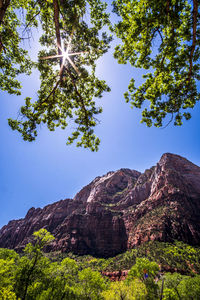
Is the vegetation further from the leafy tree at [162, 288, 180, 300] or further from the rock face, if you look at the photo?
the rock face

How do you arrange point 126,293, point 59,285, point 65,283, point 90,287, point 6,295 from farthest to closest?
1. point 90,287
2. point 126,293
3. point 65,283
4. point 59,285
5. point 6,295

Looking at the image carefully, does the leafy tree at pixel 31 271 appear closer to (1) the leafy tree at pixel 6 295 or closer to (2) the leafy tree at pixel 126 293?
(1) the leafy tree at pixel 6 295

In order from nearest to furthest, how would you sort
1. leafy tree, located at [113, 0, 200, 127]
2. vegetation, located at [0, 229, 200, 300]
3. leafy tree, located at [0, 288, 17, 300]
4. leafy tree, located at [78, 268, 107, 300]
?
1. leafy tree, located at [113, 0, 200, 127]
2. leafy tree, located at [0, 288, 17, 300]
3. vegetation, located at [0, 229, 200, 300]
4. leafy tree, located at [78, 268, 107, 300]

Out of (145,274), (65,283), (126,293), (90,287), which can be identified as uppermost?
(65,283)

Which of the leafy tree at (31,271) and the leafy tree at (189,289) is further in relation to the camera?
the leafy tree at (189,289)

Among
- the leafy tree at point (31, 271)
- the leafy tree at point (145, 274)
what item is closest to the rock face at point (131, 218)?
the leafy tree at point (145, 274)

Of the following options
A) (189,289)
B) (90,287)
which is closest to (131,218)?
(189,289)

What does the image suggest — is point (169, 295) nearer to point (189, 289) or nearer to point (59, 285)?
point (189, 289)

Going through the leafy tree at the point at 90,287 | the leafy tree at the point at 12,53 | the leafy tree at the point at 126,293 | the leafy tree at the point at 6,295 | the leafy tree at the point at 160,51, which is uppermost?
the leafy tree at the point at 12,53

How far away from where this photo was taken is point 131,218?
8119 centimetres

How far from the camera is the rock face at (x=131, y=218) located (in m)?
59.8

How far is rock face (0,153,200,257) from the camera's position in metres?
59.8

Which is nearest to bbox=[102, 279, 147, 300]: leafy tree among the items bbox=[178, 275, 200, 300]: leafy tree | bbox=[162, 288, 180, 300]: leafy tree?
bbox=[162, 288, 180, 300]: leafy tree

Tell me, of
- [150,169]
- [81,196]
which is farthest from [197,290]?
[81,196]
